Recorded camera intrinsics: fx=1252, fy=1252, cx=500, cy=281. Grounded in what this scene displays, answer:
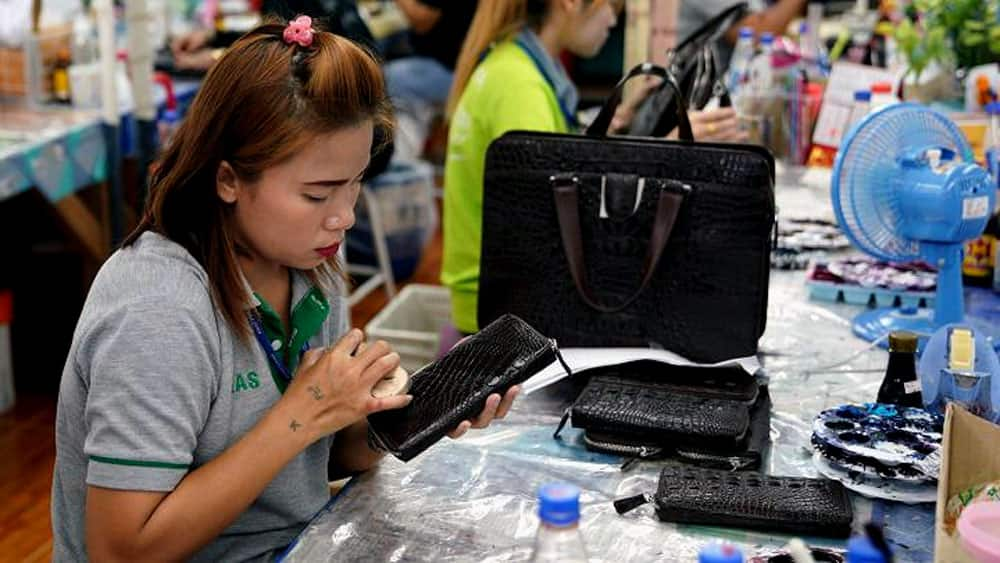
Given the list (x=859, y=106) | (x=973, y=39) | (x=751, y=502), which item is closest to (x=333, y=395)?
(x=751, y=502)

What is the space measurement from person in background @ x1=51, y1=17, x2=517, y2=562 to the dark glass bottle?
520 millimetres

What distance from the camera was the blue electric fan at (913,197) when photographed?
178 cm

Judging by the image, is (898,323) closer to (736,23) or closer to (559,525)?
(559,525)

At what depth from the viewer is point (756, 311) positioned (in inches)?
66.3

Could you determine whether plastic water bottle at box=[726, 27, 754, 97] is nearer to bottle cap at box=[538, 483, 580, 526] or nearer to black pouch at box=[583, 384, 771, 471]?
black pouch at box=[583, 384, 771, 471]

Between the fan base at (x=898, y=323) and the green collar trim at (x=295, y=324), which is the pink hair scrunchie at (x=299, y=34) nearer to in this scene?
the green collar trim at (x=295, y=324)

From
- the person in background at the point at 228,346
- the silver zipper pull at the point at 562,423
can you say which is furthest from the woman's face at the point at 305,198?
the silver zipper pull at the point at 562,423

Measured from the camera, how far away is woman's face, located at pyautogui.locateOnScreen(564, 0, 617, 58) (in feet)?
8.21

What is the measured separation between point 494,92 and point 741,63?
1255 millimetres

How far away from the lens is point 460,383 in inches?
54.8

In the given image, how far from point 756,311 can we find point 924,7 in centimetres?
150

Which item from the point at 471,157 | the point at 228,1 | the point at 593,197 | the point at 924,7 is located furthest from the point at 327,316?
the point at 228,1

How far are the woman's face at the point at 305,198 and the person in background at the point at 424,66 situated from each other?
3.50m

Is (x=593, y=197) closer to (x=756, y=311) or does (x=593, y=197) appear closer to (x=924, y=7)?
(x=756, y=311)
